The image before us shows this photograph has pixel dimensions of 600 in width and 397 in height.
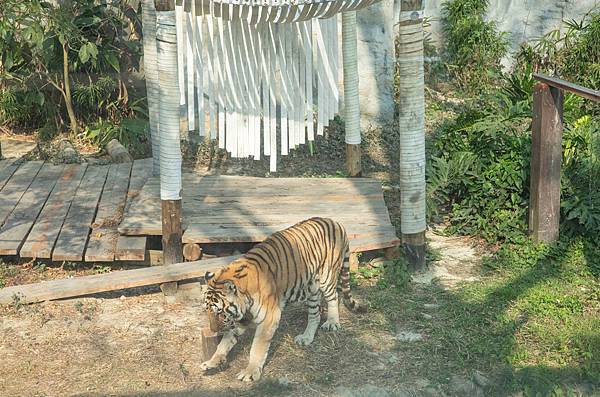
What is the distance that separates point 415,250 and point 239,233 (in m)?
1.38

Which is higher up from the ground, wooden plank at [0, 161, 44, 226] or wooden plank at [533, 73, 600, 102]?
wooden plank at [533, 73, 600, 102]

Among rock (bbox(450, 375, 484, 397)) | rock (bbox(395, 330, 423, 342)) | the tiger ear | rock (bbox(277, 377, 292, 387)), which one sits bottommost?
rock (bbox(450, 375, 484, 397))

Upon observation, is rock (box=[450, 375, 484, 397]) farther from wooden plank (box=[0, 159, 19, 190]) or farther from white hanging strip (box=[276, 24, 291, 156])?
wooden plank (box=[0, 159, 19, 190])

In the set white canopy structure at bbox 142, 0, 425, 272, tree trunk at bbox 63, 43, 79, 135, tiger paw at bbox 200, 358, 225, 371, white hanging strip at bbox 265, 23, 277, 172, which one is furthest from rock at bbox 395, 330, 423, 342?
tree trunk at bbox 63, 43, 79, 135

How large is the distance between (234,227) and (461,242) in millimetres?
2032

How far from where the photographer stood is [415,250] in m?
7.07

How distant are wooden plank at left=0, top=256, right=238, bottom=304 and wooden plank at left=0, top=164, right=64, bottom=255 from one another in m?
0.63

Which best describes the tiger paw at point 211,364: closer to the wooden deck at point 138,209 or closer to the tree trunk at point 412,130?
the wooden deck at point 138,209

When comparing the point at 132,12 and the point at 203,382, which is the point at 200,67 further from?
the point at 132,12

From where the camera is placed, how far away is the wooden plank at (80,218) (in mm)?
6944

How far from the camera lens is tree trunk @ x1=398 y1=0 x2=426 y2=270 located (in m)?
6.67

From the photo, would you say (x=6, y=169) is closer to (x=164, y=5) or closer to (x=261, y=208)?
(x=261, y=208)

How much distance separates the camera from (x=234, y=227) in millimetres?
7203

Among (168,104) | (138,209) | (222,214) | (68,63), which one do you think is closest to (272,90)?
(222,214)
